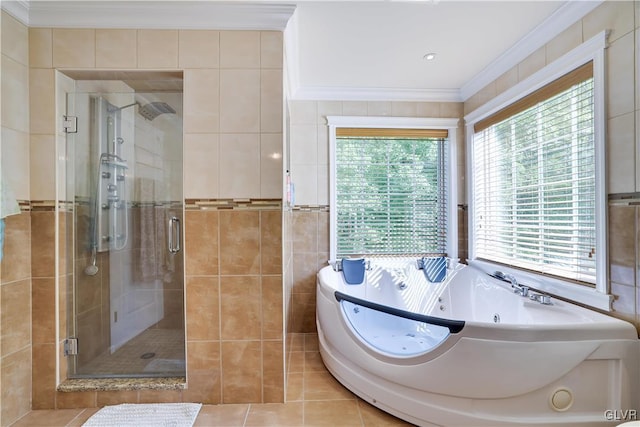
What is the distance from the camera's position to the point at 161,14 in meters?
1.53

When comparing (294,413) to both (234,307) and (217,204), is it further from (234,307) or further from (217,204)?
(217,204)

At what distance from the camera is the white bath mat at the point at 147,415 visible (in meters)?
1.42

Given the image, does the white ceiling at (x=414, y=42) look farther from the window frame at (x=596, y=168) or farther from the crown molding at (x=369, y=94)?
the window frame at (x=596, y=168)

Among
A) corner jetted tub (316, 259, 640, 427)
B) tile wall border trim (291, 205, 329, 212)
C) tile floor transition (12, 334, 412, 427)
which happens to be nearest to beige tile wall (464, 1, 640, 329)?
corner jetted tub (316, 259, 640, 427)

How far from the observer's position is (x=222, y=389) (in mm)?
1580

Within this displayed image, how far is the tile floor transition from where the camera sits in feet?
4.73

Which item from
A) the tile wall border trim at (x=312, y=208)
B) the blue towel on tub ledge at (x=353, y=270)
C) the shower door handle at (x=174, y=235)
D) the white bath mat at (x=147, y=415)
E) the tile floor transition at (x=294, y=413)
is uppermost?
the tile wall border trim at (x=312, y=208)

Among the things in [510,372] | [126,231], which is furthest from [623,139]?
[126,231]

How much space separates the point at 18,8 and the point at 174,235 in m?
1.44

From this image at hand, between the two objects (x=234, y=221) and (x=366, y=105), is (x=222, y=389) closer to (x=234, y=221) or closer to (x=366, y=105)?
(x=234, y=221)

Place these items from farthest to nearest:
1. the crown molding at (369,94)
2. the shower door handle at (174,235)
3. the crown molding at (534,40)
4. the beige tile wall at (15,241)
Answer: the crown molding at (369,94) < the shower door handle at (174,235) < the crown molding at (534,40) < the beige tile wall at (15,241)

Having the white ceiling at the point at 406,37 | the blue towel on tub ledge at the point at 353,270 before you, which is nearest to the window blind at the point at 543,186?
the white ceiling at the point at 406,37

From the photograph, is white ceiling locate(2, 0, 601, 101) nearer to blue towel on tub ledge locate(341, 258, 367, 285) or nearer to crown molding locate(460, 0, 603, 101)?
crown molding locate(460, 0, 603, 101)

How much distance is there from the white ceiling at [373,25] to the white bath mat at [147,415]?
84.0 inches
